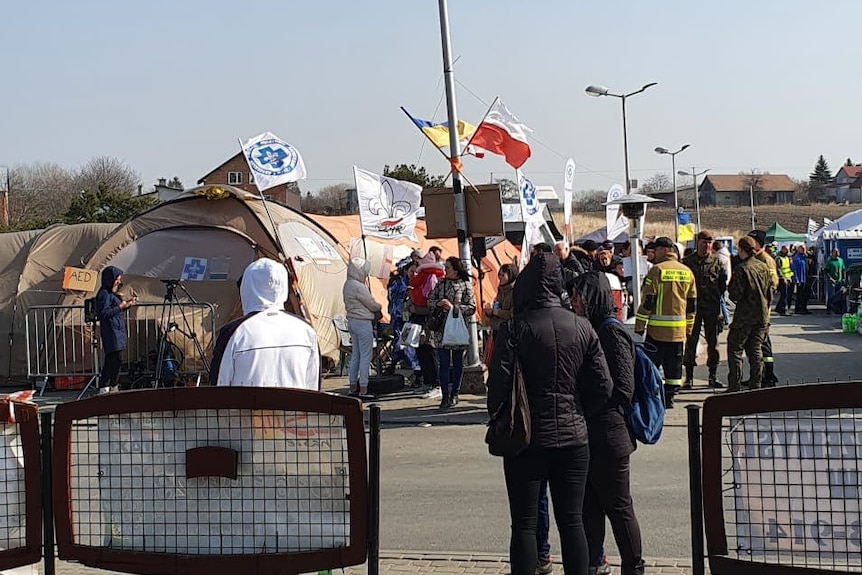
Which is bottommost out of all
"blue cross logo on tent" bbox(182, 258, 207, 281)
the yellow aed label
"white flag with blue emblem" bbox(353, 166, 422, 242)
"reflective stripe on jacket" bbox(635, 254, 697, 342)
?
"reflective stripe on jacket" bbox(635, 254, 697, 342)

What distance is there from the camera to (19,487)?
177 inches

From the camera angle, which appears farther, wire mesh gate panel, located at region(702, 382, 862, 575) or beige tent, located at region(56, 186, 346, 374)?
beige tent, located at region(56, 186, 346, 374)

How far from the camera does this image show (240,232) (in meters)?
16.3

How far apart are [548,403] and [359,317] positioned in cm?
809

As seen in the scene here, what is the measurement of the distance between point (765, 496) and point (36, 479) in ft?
9.90

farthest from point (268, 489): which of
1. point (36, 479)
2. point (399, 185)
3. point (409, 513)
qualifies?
point (399, 185)

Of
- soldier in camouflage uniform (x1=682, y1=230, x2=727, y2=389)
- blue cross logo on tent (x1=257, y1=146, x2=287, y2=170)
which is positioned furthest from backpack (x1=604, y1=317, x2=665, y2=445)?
blue cross logo on tent (x1=257, y1=146, x2=287, y2=170)

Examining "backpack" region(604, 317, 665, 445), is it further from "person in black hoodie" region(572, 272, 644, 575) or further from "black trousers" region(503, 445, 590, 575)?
"black trousers" region(503, 445, 590, 575)

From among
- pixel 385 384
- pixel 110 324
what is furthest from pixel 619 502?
pixel 110 324

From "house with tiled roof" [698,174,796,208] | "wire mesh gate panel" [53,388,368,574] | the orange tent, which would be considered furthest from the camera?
"house with tiled roof" [698,174,796,208]

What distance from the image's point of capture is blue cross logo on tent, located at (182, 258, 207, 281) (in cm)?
1609

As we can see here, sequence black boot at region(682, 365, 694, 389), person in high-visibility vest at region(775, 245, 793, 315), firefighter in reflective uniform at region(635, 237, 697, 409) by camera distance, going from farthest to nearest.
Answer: person in high-visibility vest at region(775, 245, 793, 315), black boot at region(682, 365, 694, 389), firefighter in reflective uniform at region(635, 237, 697, 409)

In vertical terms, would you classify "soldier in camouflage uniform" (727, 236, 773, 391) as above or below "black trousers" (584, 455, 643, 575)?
above

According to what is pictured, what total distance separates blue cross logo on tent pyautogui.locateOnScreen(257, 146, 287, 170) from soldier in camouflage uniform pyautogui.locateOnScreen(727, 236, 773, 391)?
21.2ft
